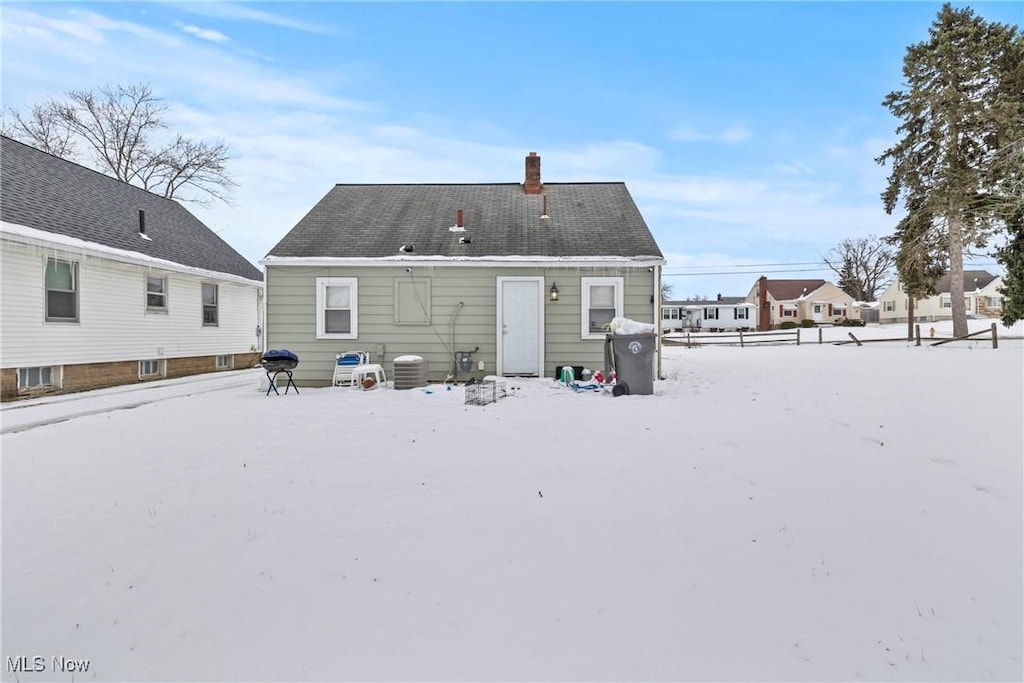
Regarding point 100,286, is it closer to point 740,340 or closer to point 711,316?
point 740,340

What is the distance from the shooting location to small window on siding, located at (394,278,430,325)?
10445mm

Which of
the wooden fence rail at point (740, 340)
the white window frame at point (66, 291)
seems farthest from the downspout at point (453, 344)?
the wooden fence rail at point (740, 340)

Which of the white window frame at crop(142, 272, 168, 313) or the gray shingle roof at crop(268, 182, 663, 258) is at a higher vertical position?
the gray shingle roof at crop(268, 182, 663, 258)

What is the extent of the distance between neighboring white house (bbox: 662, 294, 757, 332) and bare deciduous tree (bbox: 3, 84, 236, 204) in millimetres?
39296

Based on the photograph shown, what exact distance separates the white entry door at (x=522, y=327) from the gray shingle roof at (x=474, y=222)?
32.5 inches

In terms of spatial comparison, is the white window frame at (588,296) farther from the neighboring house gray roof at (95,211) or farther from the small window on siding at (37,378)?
the small window on siding at (37,378)

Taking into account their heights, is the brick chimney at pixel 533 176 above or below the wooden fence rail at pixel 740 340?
above

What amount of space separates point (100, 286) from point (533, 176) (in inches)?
421

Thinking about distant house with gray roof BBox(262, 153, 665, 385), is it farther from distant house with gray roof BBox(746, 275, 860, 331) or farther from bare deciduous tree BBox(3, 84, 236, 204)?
distant house with gray roof BBox(746, 275, 860, 331)

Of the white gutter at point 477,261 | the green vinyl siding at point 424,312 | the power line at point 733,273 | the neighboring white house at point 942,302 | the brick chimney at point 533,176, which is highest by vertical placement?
the power line at point 733,273

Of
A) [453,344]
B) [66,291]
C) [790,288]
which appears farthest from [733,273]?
[66,291]

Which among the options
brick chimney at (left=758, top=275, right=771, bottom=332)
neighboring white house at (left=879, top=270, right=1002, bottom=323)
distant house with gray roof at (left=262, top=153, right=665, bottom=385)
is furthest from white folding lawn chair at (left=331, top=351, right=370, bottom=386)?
neighboring white house at (left=879, top=270, right=1002, bottom=323)

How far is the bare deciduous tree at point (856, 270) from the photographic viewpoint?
49156 millimetres

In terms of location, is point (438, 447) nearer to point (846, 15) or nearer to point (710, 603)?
point (710, 603)
